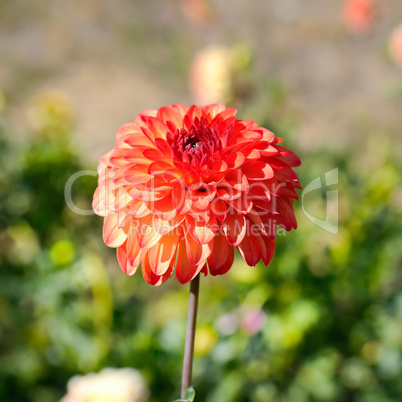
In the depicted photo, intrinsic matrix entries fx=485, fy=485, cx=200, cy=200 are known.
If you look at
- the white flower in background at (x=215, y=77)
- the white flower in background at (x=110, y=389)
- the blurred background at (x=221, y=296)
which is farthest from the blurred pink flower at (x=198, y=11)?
the white flower in background at (x=110, y=389)

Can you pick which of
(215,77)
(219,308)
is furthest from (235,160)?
(215,77)

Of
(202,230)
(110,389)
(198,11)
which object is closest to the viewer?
(202,230)

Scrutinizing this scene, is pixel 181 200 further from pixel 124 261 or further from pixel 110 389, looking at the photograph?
pixel 110 389

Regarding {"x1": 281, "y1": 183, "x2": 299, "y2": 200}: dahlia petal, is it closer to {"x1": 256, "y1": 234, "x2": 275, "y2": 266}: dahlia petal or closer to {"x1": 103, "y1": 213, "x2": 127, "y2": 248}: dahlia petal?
{"x1": 256, "y1": 234, "x2": 275, "y2": 266}: dahlia petal

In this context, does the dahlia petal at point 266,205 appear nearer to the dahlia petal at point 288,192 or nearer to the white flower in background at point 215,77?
the dahlia petal at point 288,192

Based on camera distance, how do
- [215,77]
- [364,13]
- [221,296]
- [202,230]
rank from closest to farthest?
[202,230] → [221,296] → [215,77] → [364,13]

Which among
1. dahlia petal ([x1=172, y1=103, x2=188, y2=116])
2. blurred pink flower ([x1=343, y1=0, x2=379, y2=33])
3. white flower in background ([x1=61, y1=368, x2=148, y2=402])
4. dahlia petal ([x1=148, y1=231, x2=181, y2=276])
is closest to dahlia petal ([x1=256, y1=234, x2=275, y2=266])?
dahlia petal ([x1=148, y1=231, x2=181, y2=276])

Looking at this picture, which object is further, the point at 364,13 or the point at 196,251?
the point at 364,13
